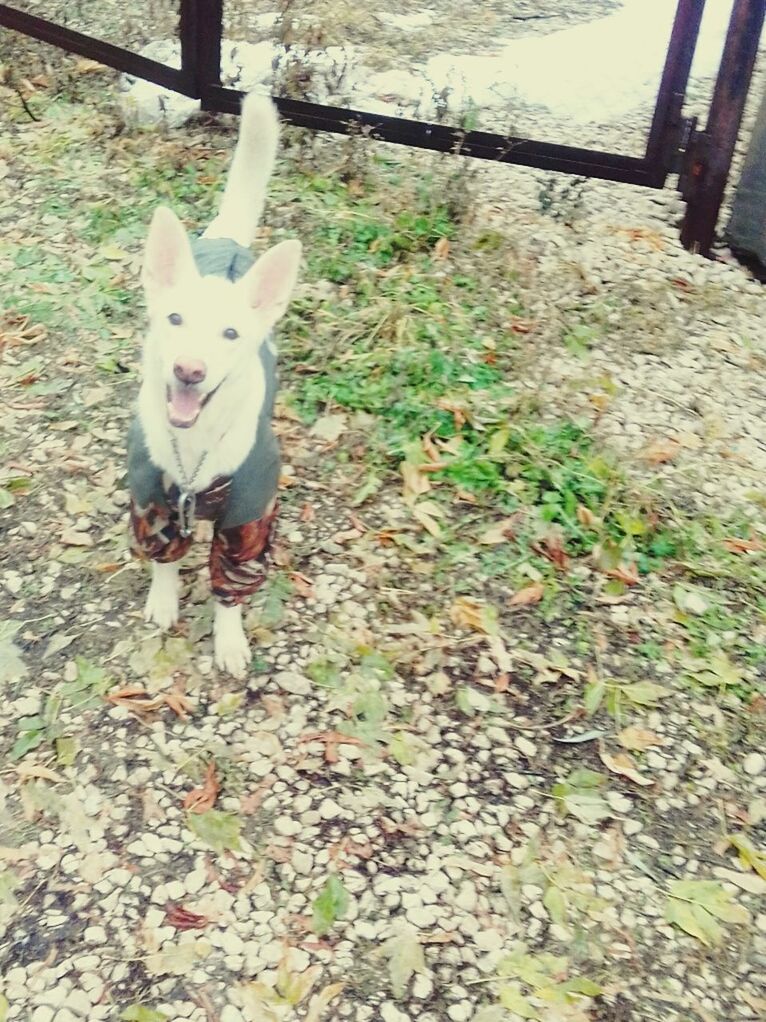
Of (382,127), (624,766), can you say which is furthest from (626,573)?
(382,127)

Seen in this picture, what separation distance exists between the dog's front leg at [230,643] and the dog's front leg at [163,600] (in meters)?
0.17

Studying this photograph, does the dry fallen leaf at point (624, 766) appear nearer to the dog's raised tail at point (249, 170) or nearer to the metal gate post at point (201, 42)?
the dog's raised tail at point (249, 170)

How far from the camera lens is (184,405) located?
2.16 metres

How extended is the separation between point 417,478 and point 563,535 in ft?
1.93

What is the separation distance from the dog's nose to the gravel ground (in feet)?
3.68

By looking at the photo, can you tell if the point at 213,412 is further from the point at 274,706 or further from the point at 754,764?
the point at 754,764

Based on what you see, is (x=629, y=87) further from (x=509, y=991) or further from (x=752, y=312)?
(x=509, y=991)

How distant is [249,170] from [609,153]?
2510mm

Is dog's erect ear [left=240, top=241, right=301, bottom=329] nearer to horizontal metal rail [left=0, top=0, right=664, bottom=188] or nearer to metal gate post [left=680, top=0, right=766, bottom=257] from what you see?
horizontal metal rail [left=0, top=0, right=664, bottom=188]

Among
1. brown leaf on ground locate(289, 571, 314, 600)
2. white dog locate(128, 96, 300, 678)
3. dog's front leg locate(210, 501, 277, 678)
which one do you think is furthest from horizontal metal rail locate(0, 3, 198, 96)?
dog's front leg locate(210, 501, 277, 678)

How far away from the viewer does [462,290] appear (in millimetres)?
4387

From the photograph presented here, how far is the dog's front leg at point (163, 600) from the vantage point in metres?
2.94

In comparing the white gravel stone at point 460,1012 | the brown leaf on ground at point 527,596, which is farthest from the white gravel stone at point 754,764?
the white gravel stone at point 460,1012

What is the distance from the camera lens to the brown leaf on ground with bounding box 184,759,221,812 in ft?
8.46
